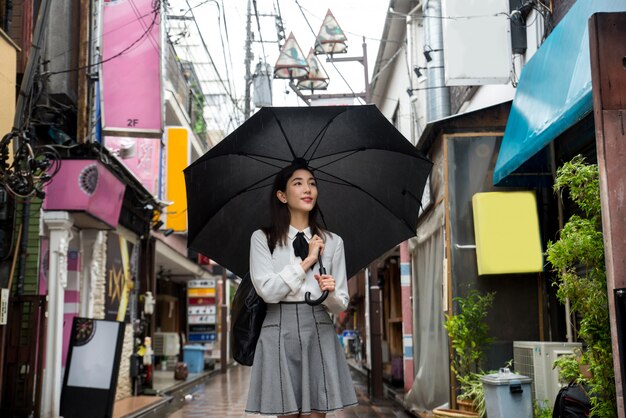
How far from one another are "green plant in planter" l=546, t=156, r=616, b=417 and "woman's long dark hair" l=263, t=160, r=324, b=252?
7.09 ft

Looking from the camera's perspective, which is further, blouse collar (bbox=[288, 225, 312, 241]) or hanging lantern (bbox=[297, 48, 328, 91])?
hanging lantern (bbox=[297, 48, 328, 91])

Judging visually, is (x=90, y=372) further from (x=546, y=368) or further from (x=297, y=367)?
(x=297, y=367)

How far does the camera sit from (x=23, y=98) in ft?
31.4

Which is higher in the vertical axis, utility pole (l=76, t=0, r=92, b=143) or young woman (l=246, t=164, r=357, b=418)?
utility pole (l=76, t=0, r=92, b=143)

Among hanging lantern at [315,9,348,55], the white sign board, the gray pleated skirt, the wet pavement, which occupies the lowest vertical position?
the wet pavement

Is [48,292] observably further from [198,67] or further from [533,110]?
[198,67]

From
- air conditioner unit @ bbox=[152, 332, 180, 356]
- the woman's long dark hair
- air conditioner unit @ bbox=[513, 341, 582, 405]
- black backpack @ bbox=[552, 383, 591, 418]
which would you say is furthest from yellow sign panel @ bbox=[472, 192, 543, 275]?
air conditioner unit @ bbox=[152, 332, 180, 356]

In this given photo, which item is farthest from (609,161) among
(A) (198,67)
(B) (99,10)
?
(A) (198,67)

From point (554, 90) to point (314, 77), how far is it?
12.5m

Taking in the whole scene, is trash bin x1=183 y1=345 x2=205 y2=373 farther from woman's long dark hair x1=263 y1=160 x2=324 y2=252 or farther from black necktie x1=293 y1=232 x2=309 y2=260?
black necktie x1=293 y1=232 x2=309 y2=260

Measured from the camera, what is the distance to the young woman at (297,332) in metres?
3.79

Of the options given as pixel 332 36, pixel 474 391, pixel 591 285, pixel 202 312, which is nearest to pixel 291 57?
pixel 332 36

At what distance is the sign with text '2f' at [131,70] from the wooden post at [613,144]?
28.2 feet

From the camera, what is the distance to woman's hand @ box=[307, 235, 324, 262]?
385 cm
